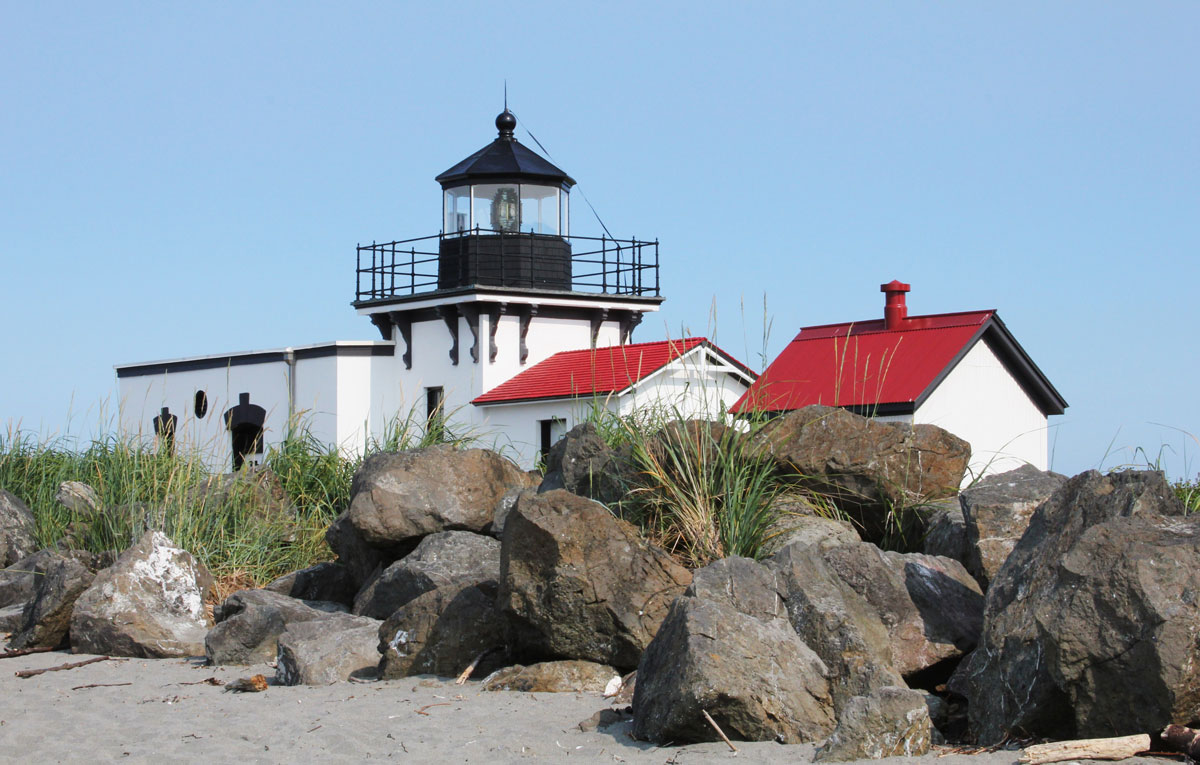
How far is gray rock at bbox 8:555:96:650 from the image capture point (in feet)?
32.1

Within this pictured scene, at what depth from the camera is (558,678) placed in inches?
282

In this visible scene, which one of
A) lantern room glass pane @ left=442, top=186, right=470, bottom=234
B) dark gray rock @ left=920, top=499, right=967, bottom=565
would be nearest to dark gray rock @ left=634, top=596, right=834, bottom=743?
dark gray rock @ left=920, top=499, right=967, bottom=565

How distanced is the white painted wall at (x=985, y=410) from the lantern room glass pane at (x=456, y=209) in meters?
9.63

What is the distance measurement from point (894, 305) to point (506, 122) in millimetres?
8867

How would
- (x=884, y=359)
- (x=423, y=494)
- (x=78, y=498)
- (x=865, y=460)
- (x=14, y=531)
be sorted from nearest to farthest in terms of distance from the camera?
(x=865, y=460)
(x=423, y=494)
(x=78, y=498)
(x=14, y=531)
(x=884, y=359)

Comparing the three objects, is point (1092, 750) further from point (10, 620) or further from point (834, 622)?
point (10, 620)

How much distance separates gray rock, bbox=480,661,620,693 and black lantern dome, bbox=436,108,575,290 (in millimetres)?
17094

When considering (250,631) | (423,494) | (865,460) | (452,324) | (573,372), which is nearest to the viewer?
(865,460)

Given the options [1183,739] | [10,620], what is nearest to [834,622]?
[1183,739]

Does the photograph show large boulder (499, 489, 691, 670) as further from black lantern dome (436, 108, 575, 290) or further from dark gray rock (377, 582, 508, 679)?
black lantern dome (436, 108, 575, 290)

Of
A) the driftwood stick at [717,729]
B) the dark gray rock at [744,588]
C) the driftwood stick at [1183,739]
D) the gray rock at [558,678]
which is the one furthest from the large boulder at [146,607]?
the driftwood stick at [1183,739]

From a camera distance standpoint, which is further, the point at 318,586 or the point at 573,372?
the point at 573,372

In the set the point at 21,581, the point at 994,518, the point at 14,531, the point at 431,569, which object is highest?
the point at 994,518

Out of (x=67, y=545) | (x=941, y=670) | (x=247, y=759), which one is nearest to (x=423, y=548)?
(x=247, y=759)
